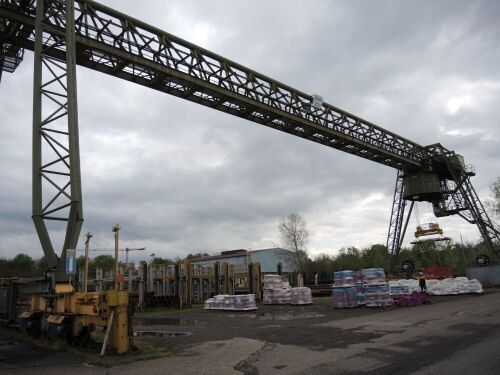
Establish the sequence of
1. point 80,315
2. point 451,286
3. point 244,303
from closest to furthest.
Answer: point 80,315
point 244,303
point 451,286

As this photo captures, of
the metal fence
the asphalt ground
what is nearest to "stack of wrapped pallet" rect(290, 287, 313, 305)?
the asphalt ground

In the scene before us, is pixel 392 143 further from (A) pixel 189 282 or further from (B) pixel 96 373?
(B) pixel 96 373

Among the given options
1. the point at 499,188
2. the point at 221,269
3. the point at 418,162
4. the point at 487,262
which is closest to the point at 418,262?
the point at 499,188

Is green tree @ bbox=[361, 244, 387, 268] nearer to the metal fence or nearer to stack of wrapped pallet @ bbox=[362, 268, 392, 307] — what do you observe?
the metal fence

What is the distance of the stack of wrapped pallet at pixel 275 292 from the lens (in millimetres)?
27766

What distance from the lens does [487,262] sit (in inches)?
1672

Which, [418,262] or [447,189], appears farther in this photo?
[418,262]

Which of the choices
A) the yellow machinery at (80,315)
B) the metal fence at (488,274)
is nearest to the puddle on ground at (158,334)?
the yellow machinery at (80,315)

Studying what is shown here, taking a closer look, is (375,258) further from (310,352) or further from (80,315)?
(80,315)

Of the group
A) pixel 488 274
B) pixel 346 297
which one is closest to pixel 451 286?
pixel 346 297

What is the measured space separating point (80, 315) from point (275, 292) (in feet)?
63.4

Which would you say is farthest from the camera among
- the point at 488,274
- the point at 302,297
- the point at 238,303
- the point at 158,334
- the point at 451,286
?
the point at 488,274

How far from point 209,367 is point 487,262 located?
4276cm

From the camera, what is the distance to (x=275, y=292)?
28.4 metres
